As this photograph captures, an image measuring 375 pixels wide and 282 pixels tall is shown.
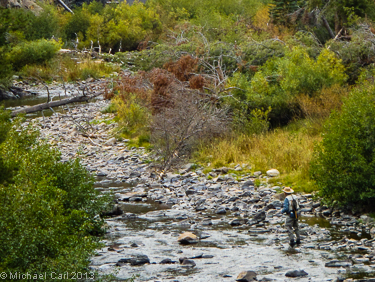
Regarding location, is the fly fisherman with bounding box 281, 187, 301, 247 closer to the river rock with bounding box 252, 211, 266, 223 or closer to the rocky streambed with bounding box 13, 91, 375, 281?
the rocky streambed with bounding box 13, 91, 375, 281

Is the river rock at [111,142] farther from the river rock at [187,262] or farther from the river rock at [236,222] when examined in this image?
the river rock at [187,262]

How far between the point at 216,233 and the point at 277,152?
207 inches

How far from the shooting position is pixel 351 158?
34.3 ft

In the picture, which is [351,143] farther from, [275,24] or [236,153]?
[275,24]

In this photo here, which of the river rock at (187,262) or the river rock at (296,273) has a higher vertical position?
the river rock at (296,273)

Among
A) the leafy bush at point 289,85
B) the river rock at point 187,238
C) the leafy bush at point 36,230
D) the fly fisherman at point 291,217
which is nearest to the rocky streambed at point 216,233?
the river rock at point 187,238

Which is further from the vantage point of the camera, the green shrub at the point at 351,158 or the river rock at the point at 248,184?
the river rock at the point at 248,184

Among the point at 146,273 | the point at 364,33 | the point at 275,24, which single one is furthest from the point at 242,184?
the point at 275,24

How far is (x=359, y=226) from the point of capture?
9.79 meters

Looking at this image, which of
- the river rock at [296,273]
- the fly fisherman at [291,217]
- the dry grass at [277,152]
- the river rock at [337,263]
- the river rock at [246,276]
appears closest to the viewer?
the river rock at [246,276]

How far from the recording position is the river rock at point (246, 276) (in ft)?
23.6

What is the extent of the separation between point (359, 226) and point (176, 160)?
23.3 feet

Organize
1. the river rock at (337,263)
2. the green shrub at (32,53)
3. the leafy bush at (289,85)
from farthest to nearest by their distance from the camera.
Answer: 1. the green shrub at (32,53)
2. the leafy bush at (289,85)
3. the river rock at (337,263)

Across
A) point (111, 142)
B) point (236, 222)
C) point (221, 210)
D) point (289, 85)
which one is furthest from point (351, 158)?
point (111, 142)
